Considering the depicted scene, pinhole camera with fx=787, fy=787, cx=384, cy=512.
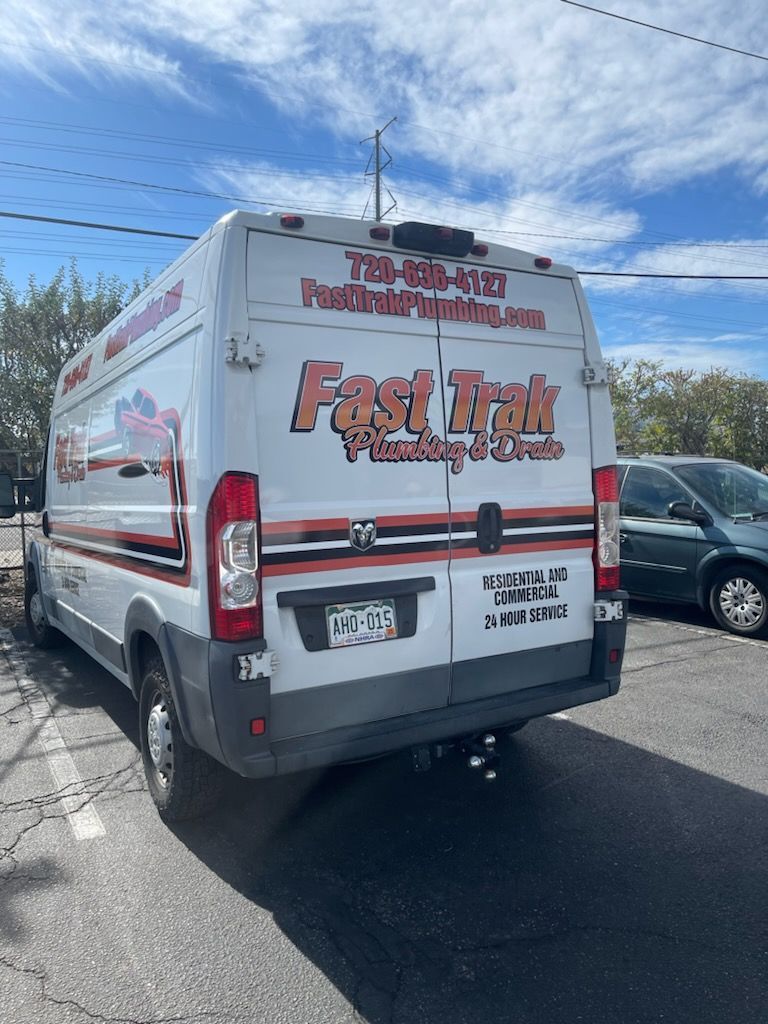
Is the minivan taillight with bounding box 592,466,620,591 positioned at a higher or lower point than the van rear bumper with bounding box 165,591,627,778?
higher

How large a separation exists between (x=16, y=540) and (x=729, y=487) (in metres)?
12.7

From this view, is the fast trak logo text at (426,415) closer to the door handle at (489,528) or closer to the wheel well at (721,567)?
the door handle at (489,528)

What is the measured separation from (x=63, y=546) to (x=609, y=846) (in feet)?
15.5

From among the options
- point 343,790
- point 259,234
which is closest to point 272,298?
point 259,234

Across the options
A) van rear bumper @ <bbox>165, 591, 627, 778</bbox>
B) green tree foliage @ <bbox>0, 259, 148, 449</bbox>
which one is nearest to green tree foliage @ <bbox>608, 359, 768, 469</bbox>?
green tree foliage @ <bbox>0, 259, 148, 449</bbox>

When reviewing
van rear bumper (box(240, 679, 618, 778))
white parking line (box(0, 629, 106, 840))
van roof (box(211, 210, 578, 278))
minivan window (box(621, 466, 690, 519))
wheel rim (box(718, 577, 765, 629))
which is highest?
van roof (box(211, 210, 578, 278))

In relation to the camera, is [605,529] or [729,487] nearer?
[605,529]

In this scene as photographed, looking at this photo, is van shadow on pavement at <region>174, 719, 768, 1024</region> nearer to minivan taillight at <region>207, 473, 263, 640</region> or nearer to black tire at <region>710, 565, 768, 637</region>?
minivan taillight at <region>207, 473, 263, 640</region>

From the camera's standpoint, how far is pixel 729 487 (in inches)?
330

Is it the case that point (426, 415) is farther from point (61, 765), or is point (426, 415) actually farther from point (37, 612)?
point (37, 612)

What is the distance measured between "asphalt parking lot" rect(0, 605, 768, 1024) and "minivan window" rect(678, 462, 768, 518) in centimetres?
330

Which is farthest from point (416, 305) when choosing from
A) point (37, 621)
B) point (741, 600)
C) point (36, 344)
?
point (36, 344)

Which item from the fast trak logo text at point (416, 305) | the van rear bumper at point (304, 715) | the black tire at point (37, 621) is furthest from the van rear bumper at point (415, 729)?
the black tire at point (37, 621)

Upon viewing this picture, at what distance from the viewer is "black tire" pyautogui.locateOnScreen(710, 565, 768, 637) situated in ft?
24.7
